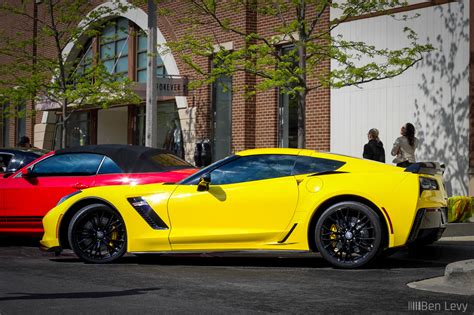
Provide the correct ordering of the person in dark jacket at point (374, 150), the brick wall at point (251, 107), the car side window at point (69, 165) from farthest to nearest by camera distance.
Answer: the brick wall at point (251, 107) < the person in dark jacket at point (374, 150) < the car side window at point (69, 165)

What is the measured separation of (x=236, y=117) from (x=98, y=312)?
54.1ft

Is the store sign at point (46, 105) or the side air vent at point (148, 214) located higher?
the store sign at point (46, 105)

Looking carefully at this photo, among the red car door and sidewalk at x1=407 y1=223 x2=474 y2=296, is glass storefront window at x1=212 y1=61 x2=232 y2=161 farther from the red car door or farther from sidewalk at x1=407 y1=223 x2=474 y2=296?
sidewalk at x1=407 y1=223 x2=474 y2=296

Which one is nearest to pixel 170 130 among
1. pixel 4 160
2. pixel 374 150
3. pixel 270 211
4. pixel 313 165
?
pixel 374 150

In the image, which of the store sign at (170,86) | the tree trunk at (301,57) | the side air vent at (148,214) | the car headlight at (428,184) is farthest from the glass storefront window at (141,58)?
the car headlight at (428,184)

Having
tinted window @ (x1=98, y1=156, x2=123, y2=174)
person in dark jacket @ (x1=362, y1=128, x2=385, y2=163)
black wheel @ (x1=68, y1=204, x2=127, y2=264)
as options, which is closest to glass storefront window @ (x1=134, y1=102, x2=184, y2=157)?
person in dark jacket @ (x1=362, y1=128, x2=385, y2=163)

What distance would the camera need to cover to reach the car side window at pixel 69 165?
11211 mm

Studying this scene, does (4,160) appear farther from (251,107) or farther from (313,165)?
(251,107)

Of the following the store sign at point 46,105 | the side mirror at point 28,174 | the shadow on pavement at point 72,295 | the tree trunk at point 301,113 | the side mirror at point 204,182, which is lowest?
the shadow on pavement at point 72,295

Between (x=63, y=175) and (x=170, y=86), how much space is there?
8.08 meters

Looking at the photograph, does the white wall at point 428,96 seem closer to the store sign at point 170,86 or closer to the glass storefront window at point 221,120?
the store sign at point 170,86

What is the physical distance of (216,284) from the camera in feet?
25.0

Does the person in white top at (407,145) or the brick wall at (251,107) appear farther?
the brick wall at (251,107)

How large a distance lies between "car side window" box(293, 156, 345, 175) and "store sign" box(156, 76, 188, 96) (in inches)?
367
